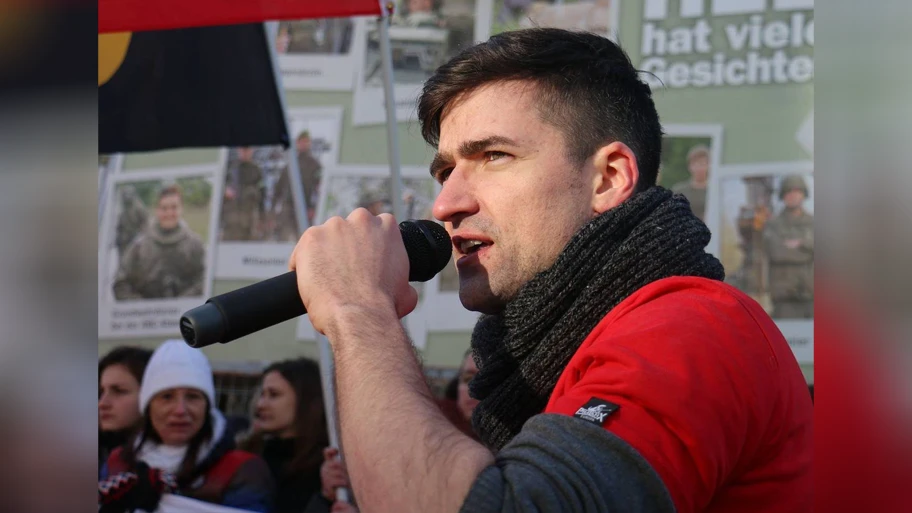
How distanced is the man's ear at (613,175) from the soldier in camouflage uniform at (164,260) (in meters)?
3.64

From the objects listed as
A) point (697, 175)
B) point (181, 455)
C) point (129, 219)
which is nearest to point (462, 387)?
point (181, 455)

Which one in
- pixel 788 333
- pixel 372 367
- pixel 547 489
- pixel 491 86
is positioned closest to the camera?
pixel 547 489

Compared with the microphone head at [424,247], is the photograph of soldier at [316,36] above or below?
above

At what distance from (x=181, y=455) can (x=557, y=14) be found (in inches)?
109

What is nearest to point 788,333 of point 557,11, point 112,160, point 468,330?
point 468,330

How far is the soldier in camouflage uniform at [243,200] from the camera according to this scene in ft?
16.9

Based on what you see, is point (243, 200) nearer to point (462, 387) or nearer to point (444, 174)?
point (462, 387)

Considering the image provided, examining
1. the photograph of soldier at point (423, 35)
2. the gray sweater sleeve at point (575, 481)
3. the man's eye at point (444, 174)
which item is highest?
the photograph of soldier at point (423, 35)

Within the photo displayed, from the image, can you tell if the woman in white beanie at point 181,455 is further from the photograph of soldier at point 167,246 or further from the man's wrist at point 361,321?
the man's wrist at point 361,321

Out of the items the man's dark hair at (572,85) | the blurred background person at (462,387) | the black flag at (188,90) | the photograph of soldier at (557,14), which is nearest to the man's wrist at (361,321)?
the man's dark hair at (572,85)

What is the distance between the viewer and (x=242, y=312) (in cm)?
155

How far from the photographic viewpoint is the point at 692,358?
1.32 m
